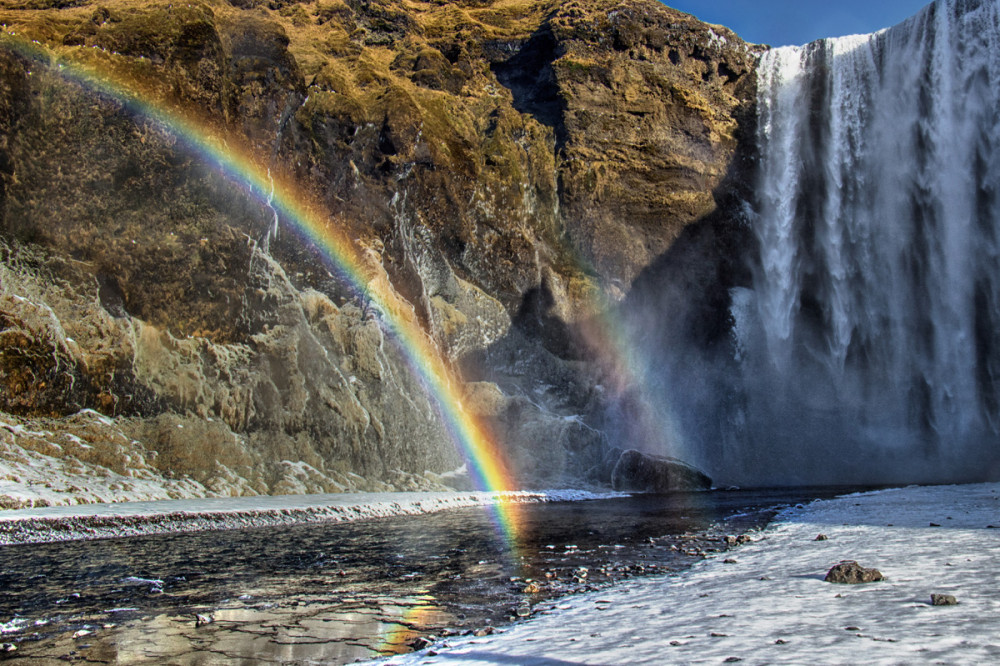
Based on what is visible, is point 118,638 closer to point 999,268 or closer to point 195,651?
point 195,651

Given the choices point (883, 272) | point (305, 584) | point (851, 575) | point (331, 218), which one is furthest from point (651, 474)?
point (851, 575)

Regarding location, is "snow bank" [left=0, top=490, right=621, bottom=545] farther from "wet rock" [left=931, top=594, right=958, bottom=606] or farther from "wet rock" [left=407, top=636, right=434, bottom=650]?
"wet rock" [left=931, top=594, right=958, bottom=606]

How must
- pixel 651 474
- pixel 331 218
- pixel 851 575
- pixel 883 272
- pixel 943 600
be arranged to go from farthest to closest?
pixel 883 272
pixel 331 218
pixel 651 474
pixel 851 575
pixel 943 600

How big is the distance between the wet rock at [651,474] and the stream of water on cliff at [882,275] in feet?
18.7

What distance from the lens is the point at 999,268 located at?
3797 centimetres

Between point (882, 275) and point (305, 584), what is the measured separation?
131 feet

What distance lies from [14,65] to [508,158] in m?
23.7

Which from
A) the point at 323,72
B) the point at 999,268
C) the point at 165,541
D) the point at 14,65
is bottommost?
the point at 165,541

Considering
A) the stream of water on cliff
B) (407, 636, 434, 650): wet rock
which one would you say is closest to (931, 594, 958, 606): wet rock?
(407, 636, 434, 650): wet rock

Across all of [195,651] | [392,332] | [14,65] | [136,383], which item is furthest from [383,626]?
[14,65]

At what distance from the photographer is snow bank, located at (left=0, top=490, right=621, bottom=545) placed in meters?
16.7

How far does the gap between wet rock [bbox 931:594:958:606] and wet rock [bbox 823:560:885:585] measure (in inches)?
57.5

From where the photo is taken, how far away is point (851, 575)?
770 centimetres

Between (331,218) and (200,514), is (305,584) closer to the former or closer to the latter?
(200,514)
